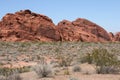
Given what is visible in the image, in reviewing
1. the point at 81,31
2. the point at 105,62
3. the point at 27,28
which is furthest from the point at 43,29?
the point at 105,62

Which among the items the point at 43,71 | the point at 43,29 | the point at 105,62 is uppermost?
the point at 43,29

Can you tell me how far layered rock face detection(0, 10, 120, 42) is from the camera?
53.4 metres

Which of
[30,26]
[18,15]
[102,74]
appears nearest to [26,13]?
[18,15]

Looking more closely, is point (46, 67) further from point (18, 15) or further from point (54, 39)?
point (18, 15)

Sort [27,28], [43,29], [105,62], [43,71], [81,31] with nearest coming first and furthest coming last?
[43,71], [105,62], [43,29], [27,28], [81,31]

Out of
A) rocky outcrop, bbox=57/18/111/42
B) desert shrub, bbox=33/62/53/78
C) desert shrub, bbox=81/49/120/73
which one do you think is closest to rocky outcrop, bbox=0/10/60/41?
rocky outcrop, bbox=57/18/111/42

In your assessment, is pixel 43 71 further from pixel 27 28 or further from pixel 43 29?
pixel 27 28

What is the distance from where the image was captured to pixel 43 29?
5459 centimetres

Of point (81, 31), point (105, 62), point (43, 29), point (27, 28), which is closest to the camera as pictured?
point (105, 62)

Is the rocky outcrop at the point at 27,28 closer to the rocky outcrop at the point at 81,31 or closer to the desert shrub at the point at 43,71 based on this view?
the rocky outcrop at the point at 81,31

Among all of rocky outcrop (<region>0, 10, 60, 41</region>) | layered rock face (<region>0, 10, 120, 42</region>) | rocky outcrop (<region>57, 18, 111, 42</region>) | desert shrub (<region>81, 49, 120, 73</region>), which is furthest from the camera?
rocky outcrop (<region>57, 18, 111, 42</region>)

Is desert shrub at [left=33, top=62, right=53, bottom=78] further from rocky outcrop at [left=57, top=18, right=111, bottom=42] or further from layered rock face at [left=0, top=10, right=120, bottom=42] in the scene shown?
rocky outcrop at [left=57, top=18, right=111, bottom=42]

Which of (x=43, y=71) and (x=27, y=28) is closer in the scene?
(x=43, y=71)

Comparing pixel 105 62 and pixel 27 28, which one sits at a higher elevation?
pixel 27 28
